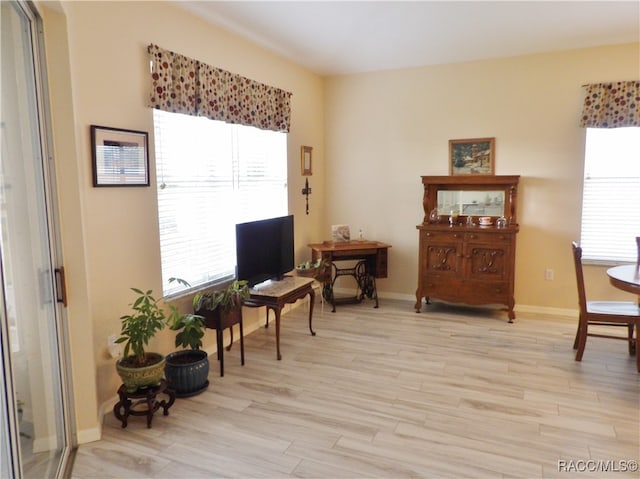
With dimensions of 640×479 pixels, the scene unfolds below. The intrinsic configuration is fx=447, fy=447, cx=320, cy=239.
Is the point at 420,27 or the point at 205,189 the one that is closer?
the point at 205,189

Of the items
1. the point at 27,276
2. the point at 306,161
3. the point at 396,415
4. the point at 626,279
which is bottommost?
the point at 396,415

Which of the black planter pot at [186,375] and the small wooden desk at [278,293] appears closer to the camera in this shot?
the black planter pot at [186,375]

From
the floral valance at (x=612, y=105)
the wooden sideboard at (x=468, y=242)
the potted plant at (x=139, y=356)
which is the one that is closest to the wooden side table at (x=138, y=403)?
the potted plant at (x=139, y=356)

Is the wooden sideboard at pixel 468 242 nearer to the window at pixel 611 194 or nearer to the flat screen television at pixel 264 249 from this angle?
the window at pixel 611 194

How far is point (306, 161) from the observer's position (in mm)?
5113

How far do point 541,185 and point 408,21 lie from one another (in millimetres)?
2198

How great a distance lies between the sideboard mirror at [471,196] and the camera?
180 inches

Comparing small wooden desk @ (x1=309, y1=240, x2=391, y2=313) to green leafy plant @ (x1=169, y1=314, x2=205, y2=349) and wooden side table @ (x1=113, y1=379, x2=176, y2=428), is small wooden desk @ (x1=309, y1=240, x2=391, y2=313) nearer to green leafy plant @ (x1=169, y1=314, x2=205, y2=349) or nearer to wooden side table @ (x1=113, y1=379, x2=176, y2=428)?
green leafy plant @ (x1=169, y1=314, x2=205, y2=349)

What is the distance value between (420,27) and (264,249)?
2.31 m

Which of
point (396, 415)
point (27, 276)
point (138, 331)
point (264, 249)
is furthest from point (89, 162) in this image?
point (396, 415)

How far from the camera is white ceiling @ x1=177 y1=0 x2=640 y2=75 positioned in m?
3.32

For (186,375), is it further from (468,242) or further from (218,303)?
(468,242)

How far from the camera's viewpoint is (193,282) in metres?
3.53

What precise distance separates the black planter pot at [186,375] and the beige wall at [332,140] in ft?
0.88
